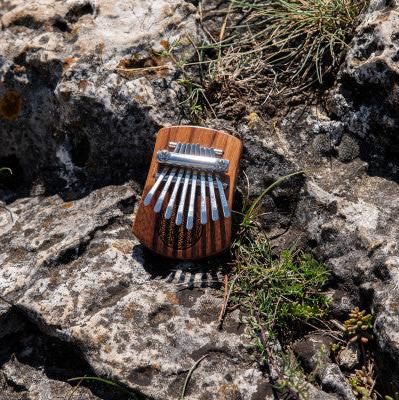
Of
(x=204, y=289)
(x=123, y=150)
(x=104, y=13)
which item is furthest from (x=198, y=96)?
(x=204, y=289)

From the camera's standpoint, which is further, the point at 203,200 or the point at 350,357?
the point at 203,200

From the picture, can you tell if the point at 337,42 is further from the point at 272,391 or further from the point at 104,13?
the point at 272,391

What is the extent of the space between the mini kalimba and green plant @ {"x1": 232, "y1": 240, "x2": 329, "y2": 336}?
18cm

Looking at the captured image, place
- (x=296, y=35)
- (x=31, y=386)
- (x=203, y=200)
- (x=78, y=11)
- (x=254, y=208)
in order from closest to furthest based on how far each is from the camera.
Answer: (x=31, y=386)
(x=203, y=200)
(x=254, y=208)
(x=296, y=35)
(x=78, y=11)

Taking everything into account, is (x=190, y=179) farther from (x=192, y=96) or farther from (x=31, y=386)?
(x=31, y=386)

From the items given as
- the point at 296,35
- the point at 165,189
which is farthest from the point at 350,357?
the point at 296,35

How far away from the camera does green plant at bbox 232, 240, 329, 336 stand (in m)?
2.42

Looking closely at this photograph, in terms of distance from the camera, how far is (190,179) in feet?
8.59

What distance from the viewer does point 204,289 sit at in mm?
2527

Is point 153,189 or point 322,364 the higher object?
point 153,189

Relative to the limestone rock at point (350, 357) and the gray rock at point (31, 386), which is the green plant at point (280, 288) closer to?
the limestone rock at point (350, 357)

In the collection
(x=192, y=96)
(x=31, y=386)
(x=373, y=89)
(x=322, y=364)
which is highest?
(x=373, y=89)

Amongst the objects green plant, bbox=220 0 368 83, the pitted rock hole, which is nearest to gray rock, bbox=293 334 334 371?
green plant, bbox=220 0 368 83

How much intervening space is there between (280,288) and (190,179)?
2.10ft
